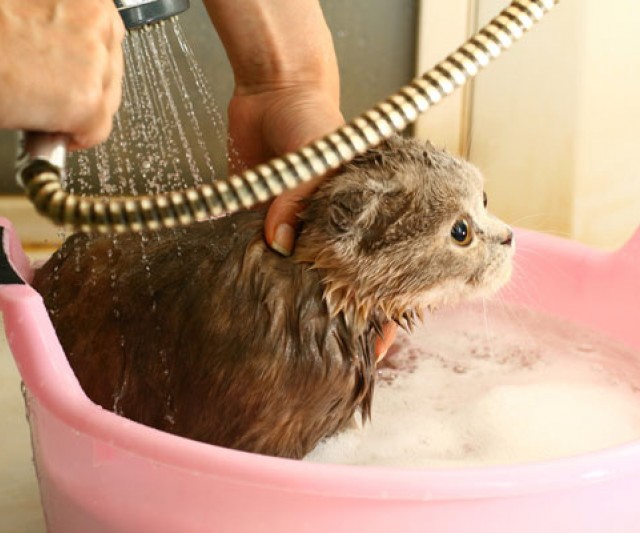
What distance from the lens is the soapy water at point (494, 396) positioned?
0.89 m

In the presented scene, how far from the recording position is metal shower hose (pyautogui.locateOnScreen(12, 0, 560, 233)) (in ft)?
1.81

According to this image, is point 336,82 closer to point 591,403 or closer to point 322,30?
point 322,30

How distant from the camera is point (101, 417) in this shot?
655 mm

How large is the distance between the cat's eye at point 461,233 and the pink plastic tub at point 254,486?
241 millimetres

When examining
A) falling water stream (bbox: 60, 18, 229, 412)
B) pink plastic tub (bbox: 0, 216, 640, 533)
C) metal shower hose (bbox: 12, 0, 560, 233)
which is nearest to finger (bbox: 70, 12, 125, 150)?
metal shower hose (bbox: 12, 0, 560, 233)

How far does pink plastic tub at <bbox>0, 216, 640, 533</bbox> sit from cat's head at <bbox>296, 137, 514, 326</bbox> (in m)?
Answer: 0.22

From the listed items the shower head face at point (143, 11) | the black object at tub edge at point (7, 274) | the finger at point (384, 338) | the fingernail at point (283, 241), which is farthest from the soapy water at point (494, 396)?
the shower head face at point (143, 11)

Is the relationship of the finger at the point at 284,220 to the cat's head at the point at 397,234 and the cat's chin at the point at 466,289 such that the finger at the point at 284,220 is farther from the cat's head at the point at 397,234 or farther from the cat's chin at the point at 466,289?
the cat's chin at the point at 466,289

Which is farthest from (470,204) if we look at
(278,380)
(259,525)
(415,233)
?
(259,525)

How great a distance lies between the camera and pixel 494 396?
101cm

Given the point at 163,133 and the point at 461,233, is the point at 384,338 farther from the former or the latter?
the point at 163,133

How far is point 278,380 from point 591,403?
35 cm

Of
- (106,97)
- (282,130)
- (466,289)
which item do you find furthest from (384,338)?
(106,97)

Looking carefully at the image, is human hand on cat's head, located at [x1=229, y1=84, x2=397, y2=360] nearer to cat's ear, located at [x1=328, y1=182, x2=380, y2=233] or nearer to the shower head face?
cat's ear, located at [x1=328, y1=182, x2=380, y2=233]
